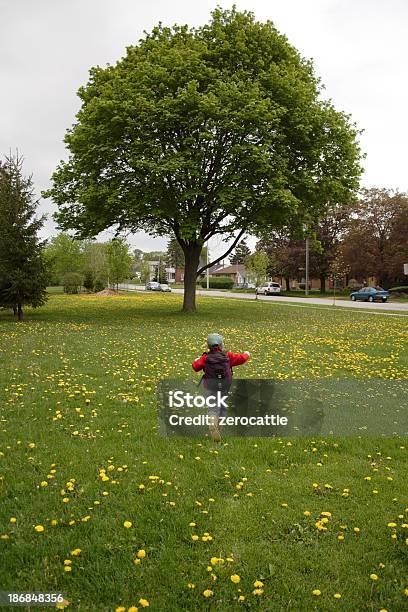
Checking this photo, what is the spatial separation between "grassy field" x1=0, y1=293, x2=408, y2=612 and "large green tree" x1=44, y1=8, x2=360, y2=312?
572 inches

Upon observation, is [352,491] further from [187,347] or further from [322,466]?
[187,347]

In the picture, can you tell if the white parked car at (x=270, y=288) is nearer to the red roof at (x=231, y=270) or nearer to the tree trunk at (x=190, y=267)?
the tree trunk at (x=190, y=267)

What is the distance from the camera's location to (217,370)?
6.29 metres

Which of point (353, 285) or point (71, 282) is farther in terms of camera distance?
point (353, 285)

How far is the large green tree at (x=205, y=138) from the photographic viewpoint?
2078cm

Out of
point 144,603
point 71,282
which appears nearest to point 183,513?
point 144,603

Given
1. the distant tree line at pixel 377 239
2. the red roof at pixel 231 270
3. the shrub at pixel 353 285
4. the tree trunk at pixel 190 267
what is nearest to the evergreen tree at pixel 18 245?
the tree trunk at pixel 190 267

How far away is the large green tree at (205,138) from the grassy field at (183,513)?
14.5 m

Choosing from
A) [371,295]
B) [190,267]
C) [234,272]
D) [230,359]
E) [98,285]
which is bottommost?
[230,359]

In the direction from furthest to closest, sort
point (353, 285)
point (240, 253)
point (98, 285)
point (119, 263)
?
point (240, 253) → point (353, 285) → point (98, 285) → point (119, 263)

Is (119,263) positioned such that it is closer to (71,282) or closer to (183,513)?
(71,282)

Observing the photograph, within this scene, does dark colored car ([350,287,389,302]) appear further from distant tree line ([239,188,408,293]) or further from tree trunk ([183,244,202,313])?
tree trunk ([183,244,202,313])

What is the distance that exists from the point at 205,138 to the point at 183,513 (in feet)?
60.0

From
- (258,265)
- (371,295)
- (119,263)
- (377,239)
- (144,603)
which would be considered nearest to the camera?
(144,603)
